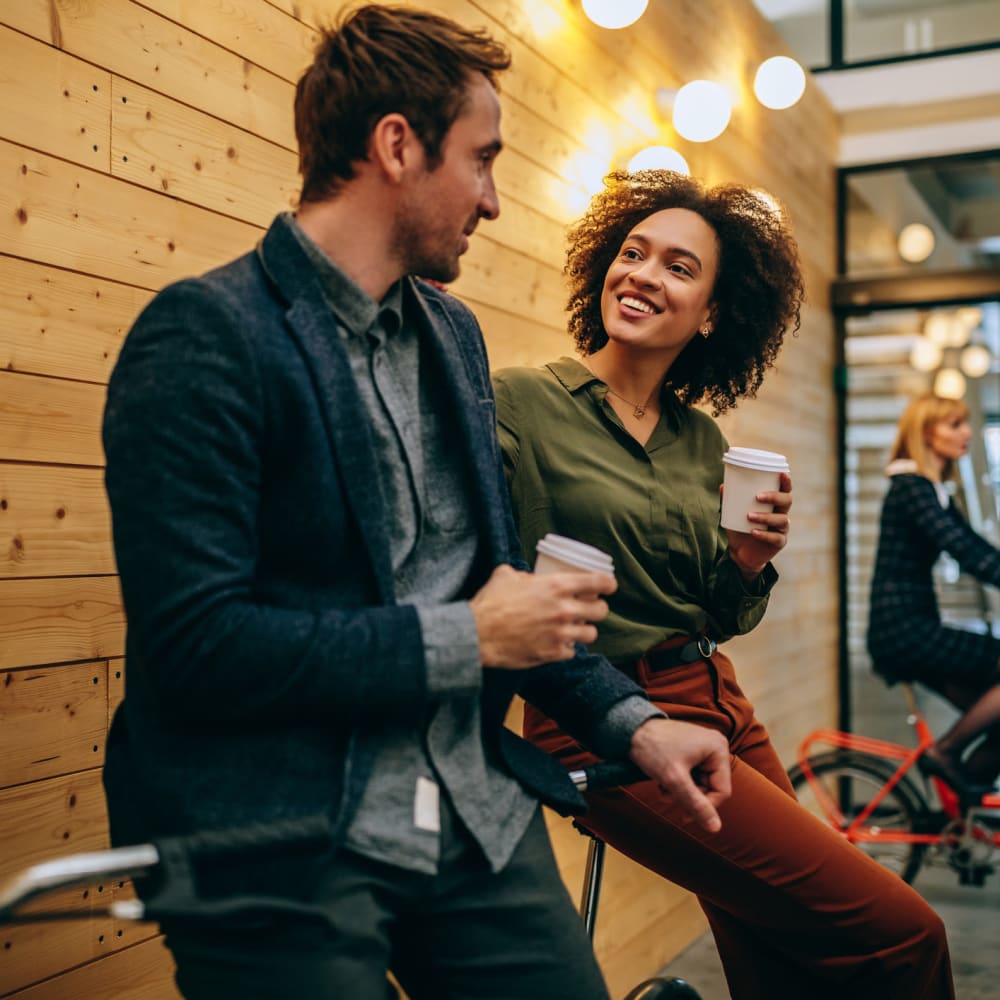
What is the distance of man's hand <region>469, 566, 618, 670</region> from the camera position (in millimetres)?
1102

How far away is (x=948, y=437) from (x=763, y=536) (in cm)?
306

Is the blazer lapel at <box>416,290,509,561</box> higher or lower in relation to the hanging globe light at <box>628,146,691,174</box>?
lower

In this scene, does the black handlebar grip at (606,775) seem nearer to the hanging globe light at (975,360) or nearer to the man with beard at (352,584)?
the man with beard at (352,584)

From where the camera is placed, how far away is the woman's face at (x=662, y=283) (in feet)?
6.38

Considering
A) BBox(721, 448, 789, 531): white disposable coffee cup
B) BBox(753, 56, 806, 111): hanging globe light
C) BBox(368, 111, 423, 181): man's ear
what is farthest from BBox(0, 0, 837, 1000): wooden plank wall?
BBox(753, 56, 806, 111): hanging globe light

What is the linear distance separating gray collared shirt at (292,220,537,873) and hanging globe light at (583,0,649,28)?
2.11 meters

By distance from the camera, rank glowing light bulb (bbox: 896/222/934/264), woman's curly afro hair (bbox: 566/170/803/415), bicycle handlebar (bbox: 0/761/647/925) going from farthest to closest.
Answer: glowing light bulb (bbox: 896/222/934/264), woman's curly afro hair (bbox: 566/170/803/415), bicycle handlebar (bbox: 0/761/647/925)

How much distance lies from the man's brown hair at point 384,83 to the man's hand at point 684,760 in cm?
67

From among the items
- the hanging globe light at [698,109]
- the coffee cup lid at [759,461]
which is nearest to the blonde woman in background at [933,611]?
the hanging globe light at [698,109]

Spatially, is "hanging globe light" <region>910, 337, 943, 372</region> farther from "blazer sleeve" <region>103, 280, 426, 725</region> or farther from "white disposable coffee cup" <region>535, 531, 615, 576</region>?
"blazer sleeve" <region>103, 280, 426, 725</region>

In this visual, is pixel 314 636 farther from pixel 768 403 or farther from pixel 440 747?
pixel 768 403

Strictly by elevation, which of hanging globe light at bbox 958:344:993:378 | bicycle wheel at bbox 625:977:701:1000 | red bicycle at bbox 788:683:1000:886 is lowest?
red bicycle at bbox 788:683:1000:886

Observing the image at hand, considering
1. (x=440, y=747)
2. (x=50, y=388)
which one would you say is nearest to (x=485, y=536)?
(x=440, y=747)

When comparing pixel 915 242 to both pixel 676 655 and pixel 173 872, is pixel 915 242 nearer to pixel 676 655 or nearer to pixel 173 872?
pixel 676 655
